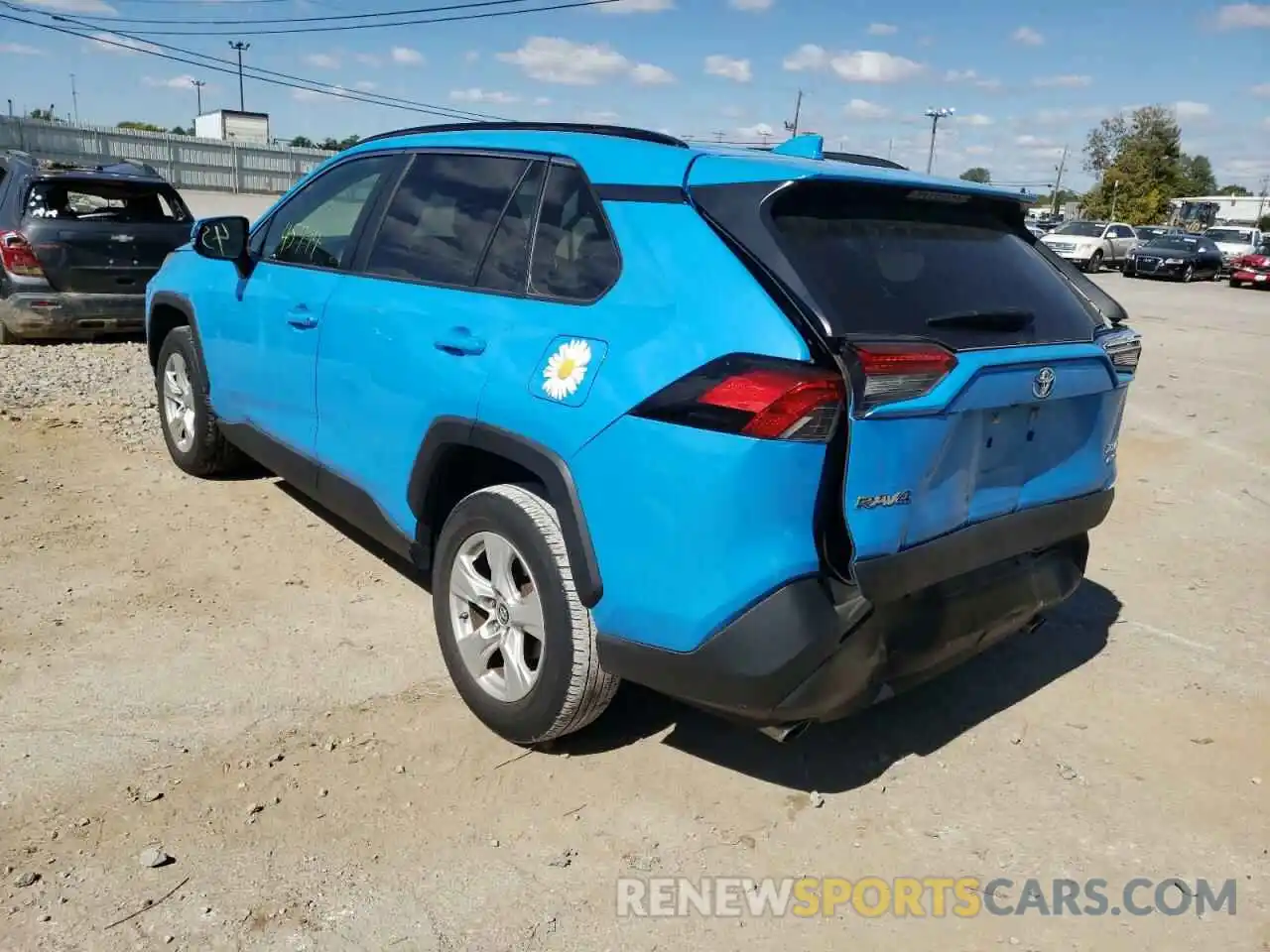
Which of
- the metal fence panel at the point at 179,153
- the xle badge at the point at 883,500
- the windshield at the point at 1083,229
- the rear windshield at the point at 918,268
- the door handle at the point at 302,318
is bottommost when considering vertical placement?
the xle badge at the point at 883,500

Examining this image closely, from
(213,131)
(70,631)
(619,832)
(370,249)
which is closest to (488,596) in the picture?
(619,832)

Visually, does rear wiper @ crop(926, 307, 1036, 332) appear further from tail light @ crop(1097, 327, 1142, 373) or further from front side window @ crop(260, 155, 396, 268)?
front side window @ crop(260, 155, 396, 268)

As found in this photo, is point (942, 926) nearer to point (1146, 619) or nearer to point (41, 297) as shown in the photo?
point (1146, 619)

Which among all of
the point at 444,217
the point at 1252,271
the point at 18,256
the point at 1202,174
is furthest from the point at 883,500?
the point at 1202,174

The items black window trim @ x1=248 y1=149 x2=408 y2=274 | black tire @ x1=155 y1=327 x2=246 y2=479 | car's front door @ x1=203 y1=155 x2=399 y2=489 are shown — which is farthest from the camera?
black tire @ x1=155 y1=327 x2=246 y2=479

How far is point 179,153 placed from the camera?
114ft

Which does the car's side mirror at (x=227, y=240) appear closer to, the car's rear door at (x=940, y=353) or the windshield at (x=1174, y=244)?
the car's rear door at (x=940, y=353)

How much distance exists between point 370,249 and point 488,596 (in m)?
1.48

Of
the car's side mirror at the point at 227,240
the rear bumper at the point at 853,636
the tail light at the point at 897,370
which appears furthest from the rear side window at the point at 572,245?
the car's side mirror at the point at 227,240

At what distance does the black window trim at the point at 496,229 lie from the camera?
9.32 feet

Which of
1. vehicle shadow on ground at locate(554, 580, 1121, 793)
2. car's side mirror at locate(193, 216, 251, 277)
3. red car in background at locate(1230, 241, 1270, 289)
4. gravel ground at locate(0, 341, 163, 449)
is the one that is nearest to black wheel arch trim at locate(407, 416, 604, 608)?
vehicle shadow on ground at locate(554, 580, 1121, 793)

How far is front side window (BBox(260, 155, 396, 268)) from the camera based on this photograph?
399cm

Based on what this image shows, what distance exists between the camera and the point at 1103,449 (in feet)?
10.5

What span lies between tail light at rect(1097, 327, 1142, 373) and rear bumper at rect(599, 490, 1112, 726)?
0.55 m
